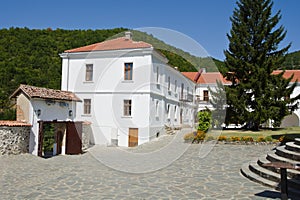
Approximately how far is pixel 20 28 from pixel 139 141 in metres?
25.9

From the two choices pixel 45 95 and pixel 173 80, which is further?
pixel 173 80

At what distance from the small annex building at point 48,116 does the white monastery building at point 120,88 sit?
386 centimetres

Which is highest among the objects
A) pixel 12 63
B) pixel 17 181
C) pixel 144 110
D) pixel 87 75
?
pixel 12 63

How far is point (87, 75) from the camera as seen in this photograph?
854 inches

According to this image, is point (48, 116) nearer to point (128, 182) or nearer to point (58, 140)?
point (58, 140)

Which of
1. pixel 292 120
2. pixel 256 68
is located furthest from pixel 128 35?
pixel 292 120

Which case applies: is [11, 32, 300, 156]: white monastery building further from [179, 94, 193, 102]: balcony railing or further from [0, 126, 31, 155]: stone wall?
[179, 94, 193, 102]: balcony railing

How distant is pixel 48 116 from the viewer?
524 inches

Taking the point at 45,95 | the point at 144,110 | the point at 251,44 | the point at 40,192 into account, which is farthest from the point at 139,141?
the point at 40,192

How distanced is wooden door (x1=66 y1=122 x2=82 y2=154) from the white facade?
141 inches

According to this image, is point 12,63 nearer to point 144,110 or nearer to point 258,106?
point 144,110

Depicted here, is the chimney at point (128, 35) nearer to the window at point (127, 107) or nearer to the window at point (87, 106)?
the window at point (127, 107)

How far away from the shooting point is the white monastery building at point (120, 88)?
65.3ft

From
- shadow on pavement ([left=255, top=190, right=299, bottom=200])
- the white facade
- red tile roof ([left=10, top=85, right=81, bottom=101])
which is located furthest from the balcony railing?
shadow on pavement ([left=255, top=190, right=299, bottom=200])
